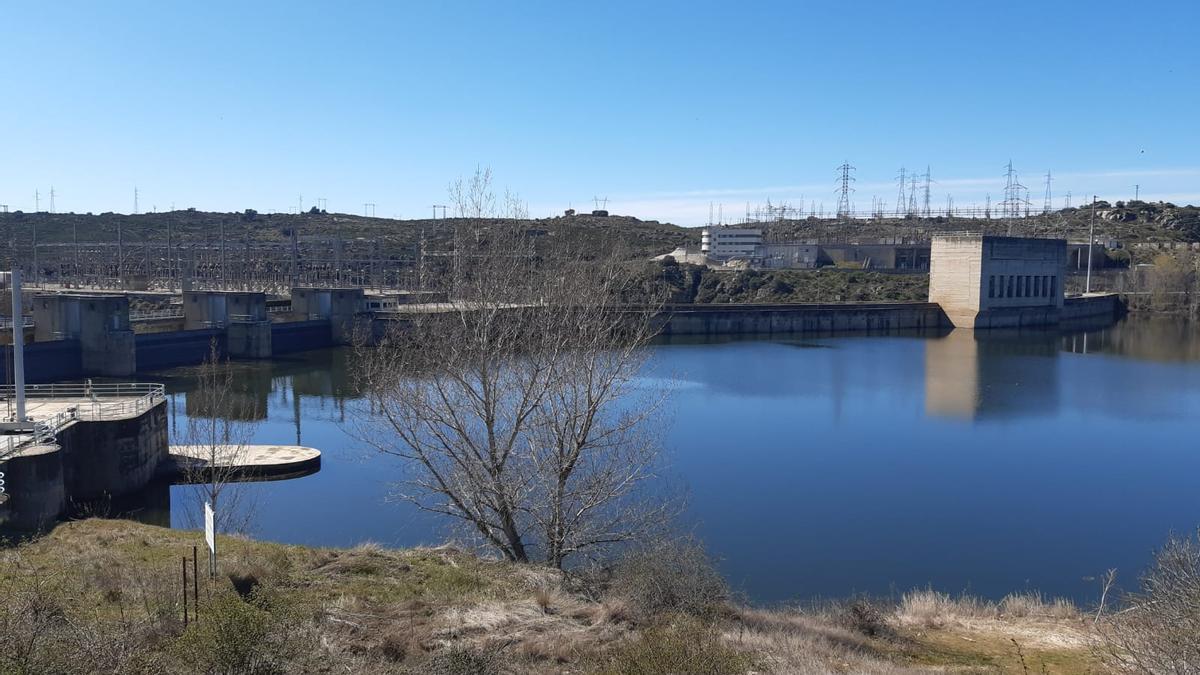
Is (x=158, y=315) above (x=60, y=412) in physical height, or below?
above

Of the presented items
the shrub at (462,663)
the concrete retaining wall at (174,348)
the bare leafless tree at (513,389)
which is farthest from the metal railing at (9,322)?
the shrub at (462,663)

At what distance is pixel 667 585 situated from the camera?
33.2ft

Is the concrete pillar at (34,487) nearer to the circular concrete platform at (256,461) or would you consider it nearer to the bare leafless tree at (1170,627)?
the circular concrete platform at (256,461)

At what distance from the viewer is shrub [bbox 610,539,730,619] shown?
9766 mm

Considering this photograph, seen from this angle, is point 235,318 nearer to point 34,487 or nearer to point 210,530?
point 34,487

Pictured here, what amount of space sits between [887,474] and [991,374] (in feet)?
69.6

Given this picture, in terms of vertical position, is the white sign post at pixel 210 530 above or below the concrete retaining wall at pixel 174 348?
above

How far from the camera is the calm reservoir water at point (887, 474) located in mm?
15680

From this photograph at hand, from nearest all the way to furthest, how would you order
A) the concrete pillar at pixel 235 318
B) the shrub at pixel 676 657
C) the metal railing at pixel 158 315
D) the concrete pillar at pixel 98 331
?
the shrub at pixel 676 657
the concrete pillar at pixel 98 331
the concrete pillar at pixel 235 318
the metal railing at pixel 158 315

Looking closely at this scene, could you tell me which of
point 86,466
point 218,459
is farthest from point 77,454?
point 218,459

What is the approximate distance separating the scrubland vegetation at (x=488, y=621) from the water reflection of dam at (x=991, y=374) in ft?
66.2

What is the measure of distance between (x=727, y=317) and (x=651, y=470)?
41.7 meters

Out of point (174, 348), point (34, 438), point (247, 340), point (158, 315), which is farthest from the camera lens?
point (158, 315)

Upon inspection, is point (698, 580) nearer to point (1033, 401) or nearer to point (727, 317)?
point (1033, 401)
